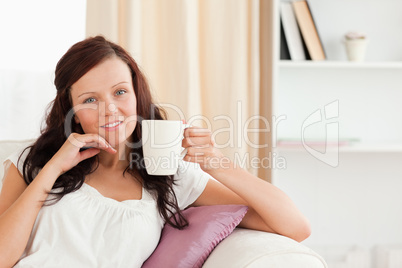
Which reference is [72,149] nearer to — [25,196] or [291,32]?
[25,196]

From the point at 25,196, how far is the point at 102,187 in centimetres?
25

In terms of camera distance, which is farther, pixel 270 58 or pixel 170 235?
pixel 270 58

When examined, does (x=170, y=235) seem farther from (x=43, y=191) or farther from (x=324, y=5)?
(x=324, y=5)

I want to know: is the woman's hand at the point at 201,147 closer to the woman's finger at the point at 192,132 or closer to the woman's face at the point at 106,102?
the woman's finger at the point at 192,132

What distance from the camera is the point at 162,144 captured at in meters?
1.21

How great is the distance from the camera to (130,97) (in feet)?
4.86

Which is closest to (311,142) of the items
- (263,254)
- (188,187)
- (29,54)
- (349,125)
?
(349,125)

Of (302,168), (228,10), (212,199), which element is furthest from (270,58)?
(212,199)

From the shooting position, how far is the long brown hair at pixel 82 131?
146 centimetres

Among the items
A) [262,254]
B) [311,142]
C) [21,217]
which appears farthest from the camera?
[311,142]

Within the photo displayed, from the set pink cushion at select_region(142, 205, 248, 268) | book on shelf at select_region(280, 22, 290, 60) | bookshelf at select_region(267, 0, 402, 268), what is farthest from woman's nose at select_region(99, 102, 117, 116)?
bookshelf at select_region(267, 0, 402, 268)

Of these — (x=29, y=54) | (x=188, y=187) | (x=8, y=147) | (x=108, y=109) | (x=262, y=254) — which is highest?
(x=29, y=54)

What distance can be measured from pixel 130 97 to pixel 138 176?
10.6 inches

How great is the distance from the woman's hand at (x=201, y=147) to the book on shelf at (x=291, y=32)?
122 cm
